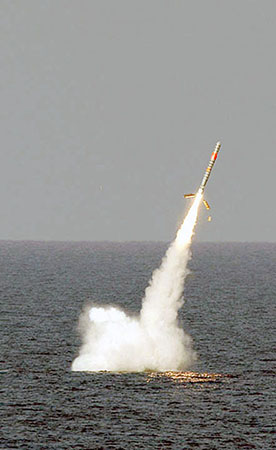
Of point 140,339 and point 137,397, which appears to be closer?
point 137,397

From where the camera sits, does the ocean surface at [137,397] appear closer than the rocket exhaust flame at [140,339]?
Yes

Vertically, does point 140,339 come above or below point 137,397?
above

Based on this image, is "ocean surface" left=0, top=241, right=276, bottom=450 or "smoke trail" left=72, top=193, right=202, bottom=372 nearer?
"ocean surface" left=0, top=241, right=276, bottom=450

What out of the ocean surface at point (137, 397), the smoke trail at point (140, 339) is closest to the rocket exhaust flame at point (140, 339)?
the smoke trail at point (140, 339)

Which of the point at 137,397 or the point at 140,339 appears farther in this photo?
the point at 140,339

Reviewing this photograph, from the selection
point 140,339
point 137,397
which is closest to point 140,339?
point 140,339

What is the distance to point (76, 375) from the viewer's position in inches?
3435

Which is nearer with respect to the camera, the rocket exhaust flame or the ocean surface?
the ocean surface

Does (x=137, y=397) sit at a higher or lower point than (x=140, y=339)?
lower

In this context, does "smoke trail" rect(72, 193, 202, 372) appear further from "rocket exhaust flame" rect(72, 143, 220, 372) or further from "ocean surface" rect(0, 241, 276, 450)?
"ocean surface" rect(0, 241, 276, 450)

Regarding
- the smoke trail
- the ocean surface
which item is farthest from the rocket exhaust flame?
the ocean surface

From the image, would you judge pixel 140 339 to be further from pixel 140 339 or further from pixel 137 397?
pixel 137 397

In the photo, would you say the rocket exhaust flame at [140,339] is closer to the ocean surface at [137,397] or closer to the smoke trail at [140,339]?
the smoke trail at [140,339]

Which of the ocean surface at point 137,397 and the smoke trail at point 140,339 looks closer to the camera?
the ocean surface at point 137,397
